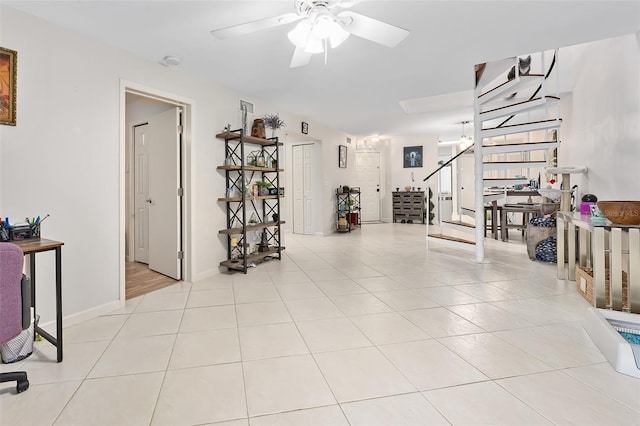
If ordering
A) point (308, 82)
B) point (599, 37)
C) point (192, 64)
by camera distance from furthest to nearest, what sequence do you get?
point (308, 82)
point (192, 64)
point (599, 37)

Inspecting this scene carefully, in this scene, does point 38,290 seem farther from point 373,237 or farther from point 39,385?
point 373,237

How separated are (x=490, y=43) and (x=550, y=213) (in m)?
3.34

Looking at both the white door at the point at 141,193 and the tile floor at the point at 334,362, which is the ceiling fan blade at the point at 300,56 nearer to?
the tile floor at the point at 334,362

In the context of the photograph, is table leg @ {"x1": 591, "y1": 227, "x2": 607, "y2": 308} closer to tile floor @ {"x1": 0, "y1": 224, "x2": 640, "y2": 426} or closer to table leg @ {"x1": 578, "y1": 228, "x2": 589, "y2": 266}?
tile floor @ {"x1": 0, "y1": 224, "x2": 640, "y2": 426}

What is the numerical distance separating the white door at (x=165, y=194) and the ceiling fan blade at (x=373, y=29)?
8.29 ft

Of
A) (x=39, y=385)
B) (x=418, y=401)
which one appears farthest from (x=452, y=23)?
(x=39, y=385)

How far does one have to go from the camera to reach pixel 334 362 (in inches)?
73.1

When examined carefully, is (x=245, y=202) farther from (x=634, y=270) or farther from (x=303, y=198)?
(x=634, y=270)

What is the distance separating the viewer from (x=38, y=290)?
2361 mm

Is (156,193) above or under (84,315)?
above

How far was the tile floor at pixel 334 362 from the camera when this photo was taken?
1.43 meters

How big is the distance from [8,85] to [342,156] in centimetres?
625

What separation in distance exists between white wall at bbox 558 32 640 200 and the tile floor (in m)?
1.53

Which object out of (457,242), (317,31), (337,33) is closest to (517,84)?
(457,242)
